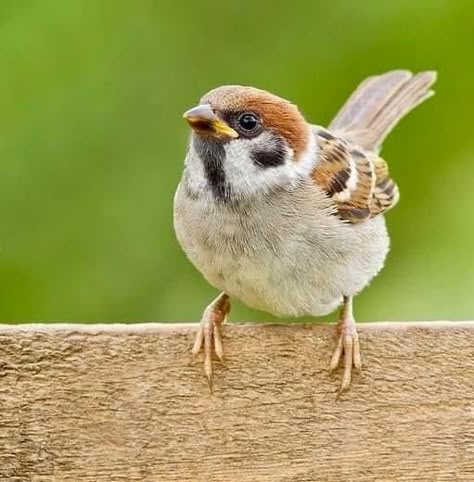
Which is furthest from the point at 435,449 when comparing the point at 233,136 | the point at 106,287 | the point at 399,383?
the point at 106,287

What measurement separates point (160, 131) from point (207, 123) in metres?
0.70

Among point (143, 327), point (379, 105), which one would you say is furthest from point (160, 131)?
point (143, 327)

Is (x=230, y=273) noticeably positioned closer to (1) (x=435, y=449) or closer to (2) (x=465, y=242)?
(1) (x=435, y=449)

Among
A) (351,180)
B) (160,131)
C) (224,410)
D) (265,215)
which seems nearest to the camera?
(224,410)

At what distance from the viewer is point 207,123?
207 cm

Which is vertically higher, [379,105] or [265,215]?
[379,105]

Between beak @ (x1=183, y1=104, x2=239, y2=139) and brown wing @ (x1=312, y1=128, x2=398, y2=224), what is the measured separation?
0.23 m

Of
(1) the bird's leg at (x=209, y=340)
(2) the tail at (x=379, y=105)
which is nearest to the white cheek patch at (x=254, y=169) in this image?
(1) the bird's leg at (x=209, y=340)

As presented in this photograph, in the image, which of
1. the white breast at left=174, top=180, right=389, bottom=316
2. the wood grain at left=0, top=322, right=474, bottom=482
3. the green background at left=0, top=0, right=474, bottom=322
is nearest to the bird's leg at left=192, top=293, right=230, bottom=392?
the wood grain at left=0, top=322, right=474, bottom=482

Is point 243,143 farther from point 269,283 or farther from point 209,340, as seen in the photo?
point 209,340

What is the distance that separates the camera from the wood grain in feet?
6.22

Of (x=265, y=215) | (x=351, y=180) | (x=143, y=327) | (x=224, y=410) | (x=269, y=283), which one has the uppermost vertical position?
(x=351, y=180)

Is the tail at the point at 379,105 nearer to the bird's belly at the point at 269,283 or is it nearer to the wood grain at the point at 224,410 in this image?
the bird's belly at the point at 269,283

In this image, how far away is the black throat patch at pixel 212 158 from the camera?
211cm
